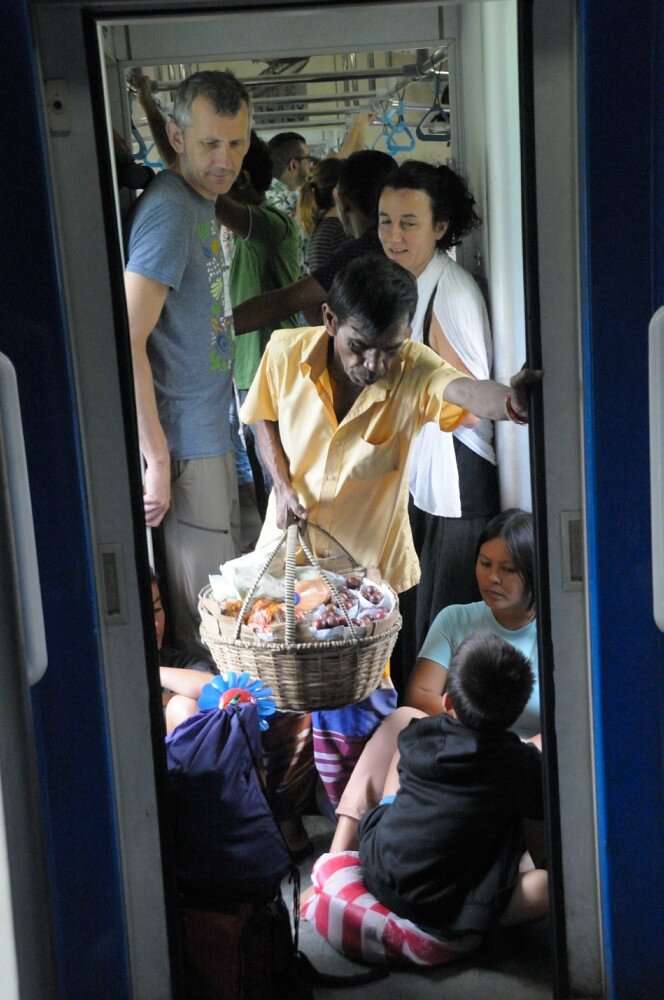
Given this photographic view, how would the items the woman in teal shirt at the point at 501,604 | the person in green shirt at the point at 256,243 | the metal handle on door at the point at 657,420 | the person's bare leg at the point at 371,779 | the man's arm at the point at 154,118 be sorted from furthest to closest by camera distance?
1. the person's bare leg at the point at 371,779
2. the woman in teal shirt at the point at 501,604
3. the person in green shirt at the point at 256,243
4. the man's arm at the point at 154,118
5. the metal handle on door at the point at 657,420

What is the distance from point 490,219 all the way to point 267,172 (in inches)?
18.7

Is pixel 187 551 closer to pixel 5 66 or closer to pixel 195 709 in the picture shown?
pixel 195 709

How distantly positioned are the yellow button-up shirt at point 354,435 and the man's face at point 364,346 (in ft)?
0.05

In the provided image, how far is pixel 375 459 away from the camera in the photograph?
226cm

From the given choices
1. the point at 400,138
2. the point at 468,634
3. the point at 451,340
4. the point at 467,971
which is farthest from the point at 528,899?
the point at 400,138

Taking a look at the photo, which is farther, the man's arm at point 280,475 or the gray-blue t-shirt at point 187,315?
the man's arm at point 280,475

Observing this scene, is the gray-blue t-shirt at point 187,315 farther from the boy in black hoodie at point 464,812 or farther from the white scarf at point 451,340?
the boy in black hoodie at point 464,812

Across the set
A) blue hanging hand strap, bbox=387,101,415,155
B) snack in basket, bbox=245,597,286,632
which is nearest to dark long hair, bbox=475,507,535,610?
snack in basket, bbox=245,597,286,632

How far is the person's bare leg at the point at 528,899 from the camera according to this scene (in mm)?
2361

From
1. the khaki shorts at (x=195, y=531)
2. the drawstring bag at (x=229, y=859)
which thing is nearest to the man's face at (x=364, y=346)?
the khaki shorts at (x=195, y=531)

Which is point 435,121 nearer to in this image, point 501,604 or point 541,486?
point 541,486

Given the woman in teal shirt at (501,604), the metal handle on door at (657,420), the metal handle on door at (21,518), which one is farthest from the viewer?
the woman in teal shirt at (501,604)

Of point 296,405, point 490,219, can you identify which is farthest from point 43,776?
point 490,219

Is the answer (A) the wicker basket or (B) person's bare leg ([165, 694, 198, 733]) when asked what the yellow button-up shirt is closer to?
(A) the wicker basket
